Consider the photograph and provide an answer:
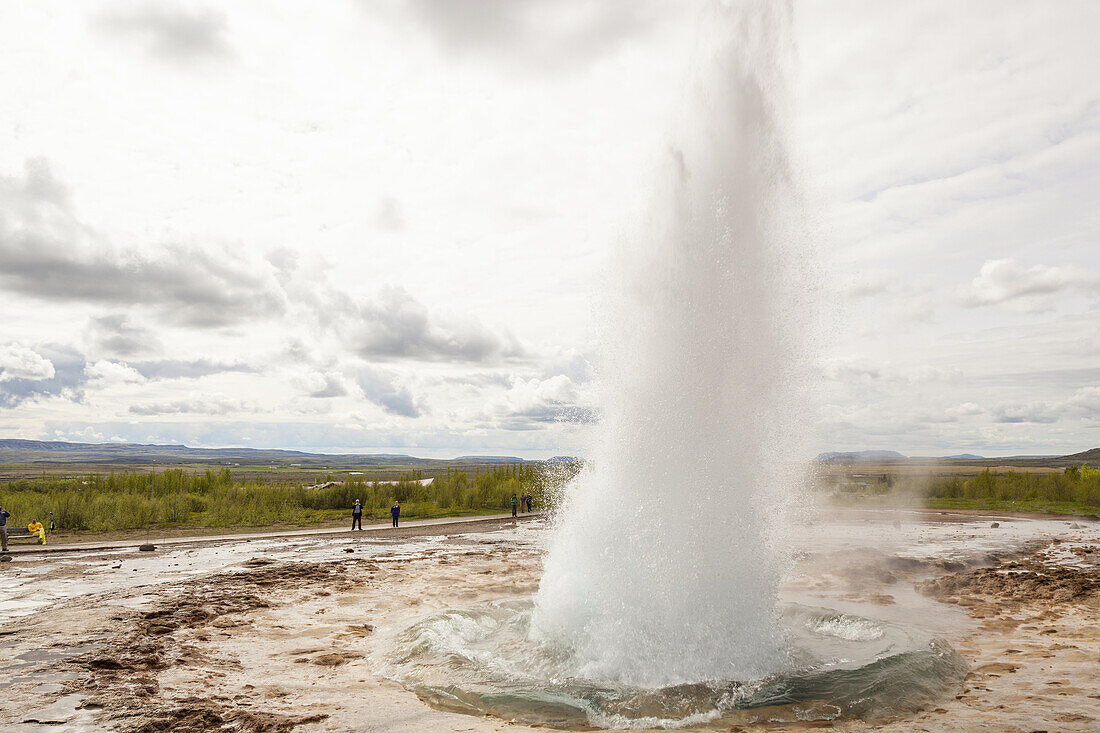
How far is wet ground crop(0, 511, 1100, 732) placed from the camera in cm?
677

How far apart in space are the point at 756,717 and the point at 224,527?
28887mm

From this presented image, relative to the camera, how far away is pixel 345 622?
36.5 ft

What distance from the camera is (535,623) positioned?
9781 millimetres

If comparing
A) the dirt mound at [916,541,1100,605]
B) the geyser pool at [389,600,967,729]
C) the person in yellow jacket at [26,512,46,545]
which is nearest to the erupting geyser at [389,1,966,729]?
the geyser pool at [389,600,967,729]

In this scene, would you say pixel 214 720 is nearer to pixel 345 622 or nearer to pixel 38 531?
pixel 345 622

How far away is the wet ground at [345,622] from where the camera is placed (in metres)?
6.77

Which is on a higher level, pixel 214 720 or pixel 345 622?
pixel 214 720

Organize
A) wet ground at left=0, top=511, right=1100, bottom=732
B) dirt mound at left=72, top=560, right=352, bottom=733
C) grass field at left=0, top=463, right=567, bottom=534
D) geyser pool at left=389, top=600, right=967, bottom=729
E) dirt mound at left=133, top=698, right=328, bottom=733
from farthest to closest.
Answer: grass field at left=0, top=463, right=567, bottom=534 → geyser pool at left=389, top=600, right=967, bottom=729 → wet ground at left=0, top=511, right=1100, bottom=732 → dirt mound at left=72, top=560, right=352, bottom=733 → dirt mound at left=133, top=698, right=328, bottom=733

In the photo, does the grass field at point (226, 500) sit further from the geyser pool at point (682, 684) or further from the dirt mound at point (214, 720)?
the dirt mound at point (214, 720)

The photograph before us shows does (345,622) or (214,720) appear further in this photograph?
(345,622)

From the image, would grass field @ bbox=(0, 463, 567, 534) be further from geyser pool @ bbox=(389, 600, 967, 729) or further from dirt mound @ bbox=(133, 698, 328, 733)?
dirt mound @ bbox=(133, 698, 328, 733)

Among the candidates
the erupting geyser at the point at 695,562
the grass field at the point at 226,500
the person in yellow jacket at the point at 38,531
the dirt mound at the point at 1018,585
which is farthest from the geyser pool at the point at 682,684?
the grass field at the point at 226,500

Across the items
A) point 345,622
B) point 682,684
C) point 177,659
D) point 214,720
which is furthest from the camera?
point 345,622

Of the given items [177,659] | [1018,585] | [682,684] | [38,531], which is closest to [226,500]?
[38,531]
